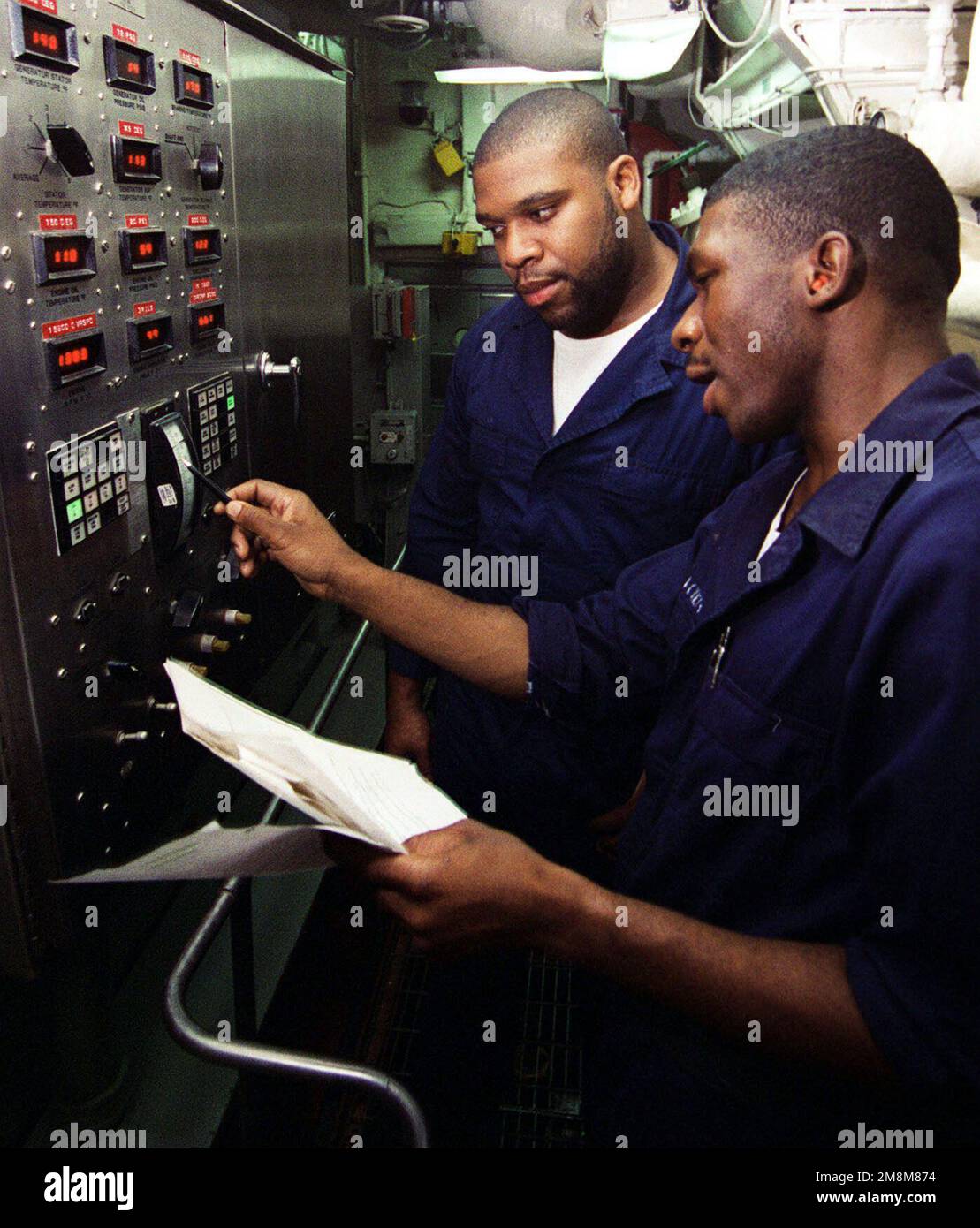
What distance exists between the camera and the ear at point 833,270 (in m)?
0.85

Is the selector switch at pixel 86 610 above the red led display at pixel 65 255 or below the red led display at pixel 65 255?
below

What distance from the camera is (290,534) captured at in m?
1.48

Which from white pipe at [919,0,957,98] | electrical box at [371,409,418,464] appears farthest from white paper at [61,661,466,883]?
electrical box at [371,409,418,464]

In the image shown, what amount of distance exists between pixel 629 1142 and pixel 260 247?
5.60 ft

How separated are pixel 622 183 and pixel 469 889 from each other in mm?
1313

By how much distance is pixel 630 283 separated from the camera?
5.51 feet

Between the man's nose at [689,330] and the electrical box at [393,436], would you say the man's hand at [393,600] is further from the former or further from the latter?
the electrical box at [393,436]

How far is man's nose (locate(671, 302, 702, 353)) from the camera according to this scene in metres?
1.10

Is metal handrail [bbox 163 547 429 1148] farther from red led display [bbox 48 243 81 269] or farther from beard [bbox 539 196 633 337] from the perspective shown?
beard [bbox 539 196 633 337]

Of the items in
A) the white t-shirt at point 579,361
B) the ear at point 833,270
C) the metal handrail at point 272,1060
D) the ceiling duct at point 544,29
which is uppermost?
the ceiling duct at point 544,29

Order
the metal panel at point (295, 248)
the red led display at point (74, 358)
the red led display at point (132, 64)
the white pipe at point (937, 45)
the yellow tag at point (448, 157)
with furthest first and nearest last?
the yellow tag at point (448, 157), the metal panel at point (295, 248), the white pipe at point (937, 45), the red led display at point (132, 64), the red led display at point (74, 358)

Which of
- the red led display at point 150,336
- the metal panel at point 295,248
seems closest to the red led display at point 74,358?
the red led display at point 150,336

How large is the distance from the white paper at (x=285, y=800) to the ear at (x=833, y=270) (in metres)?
A: 0.61

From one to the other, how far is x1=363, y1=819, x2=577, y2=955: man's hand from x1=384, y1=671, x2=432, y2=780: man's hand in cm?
107
